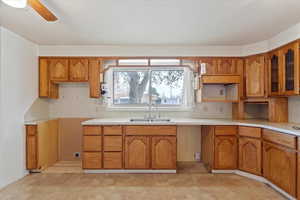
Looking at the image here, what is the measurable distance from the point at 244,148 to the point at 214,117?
96 centimetres

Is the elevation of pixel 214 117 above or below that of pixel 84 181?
above

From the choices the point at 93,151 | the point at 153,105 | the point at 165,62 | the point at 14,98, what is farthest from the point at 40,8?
the point at 153,105

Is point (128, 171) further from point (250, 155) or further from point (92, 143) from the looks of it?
point (250, 155)

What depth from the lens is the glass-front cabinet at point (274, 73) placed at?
10.8 ft

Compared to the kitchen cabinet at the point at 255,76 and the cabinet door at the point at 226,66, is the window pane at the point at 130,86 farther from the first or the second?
the kitchen cabinet at the point at 255,76

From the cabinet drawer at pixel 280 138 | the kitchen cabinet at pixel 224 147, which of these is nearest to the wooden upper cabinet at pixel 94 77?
the kitchen cabinet at pixel 224 147

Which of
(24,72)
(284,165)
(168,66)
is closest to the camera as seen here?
(284,165)

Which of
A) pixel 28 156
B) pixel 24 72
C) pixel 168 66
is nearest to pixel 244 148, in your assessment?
pixel 168 66

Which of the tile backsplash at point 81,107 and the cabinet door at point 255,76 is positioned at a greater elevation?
the cabinet door at point 255,76

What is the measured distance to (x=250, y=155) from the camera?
3305 millimetres

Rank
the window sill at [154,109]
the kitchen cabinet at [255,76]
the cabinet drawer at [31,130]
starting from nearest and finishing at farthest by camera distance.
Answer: the cabinet drawer at [31,130] → the kitchen cabinet at [255,76] → the window sill at [154,109]

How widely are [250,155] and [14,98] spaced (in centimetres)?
370

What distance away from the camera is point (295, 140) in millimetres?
2449

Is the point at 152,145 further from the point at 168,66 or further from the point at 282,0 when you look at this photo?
the point at 282,0
